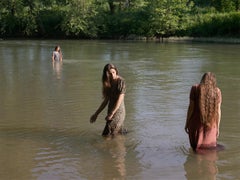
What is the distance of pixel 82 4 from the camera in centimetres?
6481

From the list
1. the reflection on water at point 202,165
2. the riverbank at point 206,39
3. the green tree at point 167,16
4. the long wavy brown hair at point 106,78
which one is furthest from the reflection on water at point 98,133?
the green tree at point 167,16

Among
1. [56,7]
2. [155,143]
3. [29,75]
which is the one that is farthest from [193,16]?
[155,143]

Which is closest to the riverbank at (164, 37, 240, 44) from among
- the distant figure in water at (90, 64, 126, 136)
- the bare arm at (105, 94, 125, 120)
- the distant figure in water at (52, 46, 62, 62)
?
the distant figure in water at (52, 46, 62, 62)

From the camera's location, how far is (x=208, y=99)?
8266mm

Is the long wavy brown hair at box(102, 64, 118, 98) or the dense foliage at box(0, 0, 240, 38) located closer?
the long wavy brown hair at box(102, 64, 118, 98)

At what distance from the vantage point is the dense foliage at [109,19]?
2490 inches

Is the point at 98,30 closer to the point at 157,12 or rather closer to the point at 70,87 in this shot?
the point at 157,12

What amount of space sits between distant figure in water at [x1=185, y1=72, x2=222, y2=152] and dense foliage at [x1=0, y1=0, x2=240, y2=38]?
54.7 meters

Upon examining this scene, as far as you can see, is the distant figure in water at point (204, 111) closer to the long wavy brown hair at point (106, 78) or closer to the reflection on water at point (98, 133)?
the reflection on water at point (98, 133)

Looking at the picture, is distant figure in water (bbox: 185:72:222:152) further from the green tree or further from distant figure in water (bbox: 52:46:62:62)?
the green tree

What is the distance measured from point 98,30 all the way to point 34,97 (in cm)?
5147

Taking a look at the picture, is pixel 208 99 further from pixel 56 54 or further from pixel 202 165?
pixel 56 54

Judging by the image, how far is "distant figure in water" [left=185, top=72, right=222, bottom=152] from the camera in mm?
8234

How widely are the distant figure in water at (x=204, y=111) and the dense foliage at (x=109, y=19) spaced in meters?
54.7
